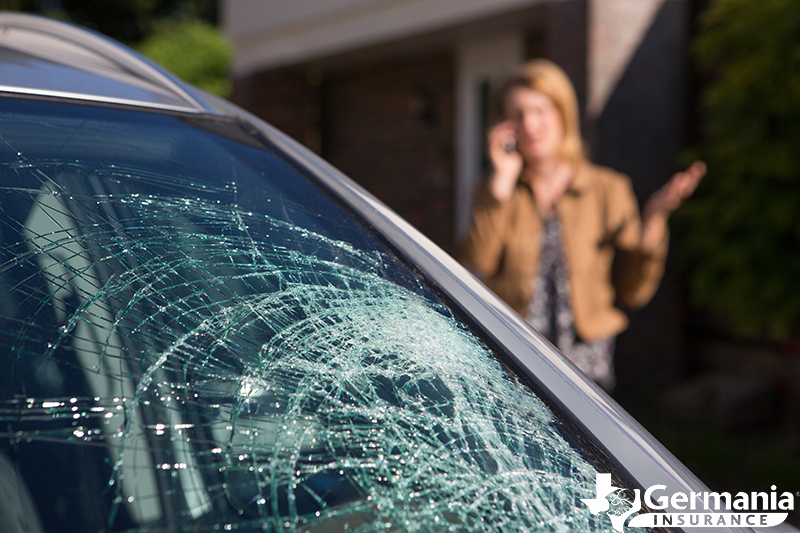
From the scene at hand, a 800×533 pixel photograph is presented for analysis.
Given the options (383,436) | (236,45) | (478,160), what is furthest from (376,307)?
(236,45)

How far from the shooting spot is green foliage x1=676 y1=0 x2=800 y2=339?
3.69m

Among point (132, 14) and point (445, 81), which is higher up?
point (132, 14)

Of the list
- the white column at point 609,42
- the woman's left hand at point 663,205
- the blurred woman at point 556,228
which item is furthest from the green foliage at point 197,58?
the woman's left hand at point 663,205

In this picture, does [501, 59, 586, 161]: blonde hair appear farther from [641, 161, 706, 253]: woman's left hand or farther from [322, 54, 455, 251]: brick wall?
[322, 54, 455, 251]: brick wall

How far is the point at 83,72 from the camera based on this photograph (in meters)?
1.28

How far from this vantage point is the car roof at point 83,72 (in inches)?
45.7

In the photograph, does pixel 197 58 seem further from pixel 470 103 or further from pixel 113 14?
pixel 113 14

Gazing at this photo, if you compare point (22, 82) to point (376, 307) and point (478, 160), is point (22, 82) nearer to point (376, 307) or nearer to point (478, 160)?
point (376, 307)

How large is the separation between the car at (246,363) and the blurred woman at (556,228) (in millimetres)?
1566

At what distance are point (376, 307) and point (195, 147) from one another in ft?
1.36

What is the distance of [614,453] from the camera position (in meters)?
0.92

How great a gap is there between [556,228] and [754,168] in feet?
5.79

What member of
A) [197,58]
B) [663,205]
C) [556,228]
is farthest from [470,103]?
[197,58]

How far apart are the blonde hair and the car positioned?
1.68 metres
